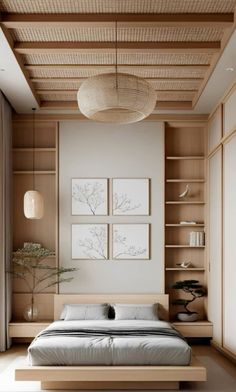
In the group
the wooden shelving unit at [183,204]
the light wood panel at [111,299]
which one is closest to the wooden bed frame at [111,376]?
the light wood panel at [111,299]

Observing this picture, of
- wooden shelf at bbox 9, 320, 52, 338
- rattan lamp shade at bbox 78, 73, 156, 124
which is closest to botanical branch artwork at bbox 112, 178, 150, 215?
wooden shelf at bbox 9, 320, 52, 338

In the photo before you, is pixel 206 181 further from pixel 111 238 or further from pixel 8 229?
pixel 8 229

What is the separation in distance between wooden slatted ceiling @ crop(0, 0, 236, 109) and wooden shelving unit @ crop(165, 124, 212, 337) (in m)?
1.04

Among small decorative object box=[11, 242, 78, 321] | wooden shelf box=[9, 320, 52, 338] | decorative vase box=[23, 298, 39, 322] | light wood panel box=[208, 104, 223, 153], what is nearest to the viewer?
light wood panel box=[208, 104, 223, 153]

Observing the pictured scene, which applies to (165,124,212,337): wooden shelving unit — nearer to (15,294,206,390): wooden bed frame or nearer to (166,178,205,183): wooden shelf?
(166,178,205,183): wooden shelf

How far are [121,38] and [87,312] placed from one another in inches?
123

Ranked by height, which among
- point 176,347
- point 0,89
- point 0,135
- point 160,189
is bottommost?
point 176,347

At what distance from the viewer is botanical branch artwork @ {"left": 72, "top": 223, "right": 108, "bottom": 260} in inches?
284

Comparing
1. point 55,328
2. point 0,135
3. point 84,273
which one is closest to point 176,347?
point 55,328

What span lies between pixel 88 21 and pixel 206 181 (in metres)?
3.35

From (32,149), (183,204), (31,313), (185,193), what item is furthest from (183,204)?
(31,313)

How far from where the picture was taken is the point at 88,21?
4477 millimetres

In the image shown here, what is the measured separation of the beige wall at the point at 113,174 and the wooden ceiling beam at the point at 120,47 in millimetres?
2291

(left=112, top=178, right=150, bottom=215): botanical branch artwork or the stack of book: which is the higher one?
(left=112, top=178, right=150, bottom=215): botanical branch artwork
